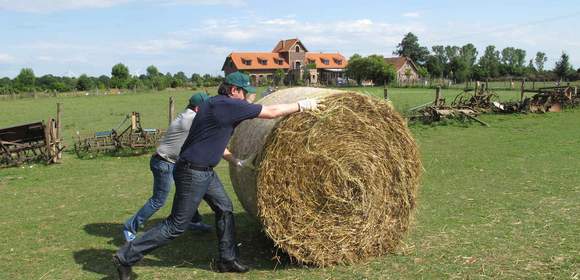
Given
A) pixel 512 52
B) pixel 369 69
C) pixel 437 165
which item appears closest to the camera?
pixel 437 165

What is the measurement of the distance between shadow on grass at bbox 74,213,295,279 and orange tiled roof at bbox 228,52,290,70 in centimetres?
8700

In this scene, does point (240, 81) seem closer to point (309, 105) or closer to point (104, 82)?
point (309, 105)

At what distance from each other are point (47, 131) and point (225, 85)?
34.1ft

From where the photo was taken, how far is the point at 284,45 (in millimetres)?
99938

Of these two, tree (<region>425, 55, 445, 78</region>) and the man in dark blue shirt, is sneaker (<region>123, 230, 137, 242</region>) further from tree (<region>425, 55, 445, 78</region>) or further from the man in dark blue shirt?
tree (<region>425, 55, 445, 78</region>)

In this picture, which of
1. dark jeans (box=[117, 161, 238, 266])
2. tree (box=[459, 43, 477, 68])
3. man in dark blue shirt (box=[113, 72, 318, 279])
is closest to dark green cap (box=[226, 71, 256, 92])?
man in dark blue shirt (box=[113, 72, 318, 279])

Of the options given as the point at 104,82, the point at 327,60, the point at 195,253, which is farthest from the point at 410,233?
the point at 327,60

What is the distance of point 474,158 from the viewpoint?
42.9 ft

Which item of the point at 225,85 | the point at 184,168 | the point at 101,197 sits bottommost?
the point at 101,197

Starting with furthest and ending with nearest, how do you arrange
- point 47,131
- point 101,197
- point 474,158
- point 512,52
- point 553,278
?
1. point 512,52
2. point 47,131
3. point 474,158
4. point 101,197
5. point 553,278

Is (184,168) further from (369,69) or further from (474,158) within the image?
(369,69)

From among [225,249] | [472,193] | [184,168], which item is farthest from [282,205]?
[472,193]

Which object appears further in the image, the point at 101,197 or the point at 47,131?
the point at 47,131

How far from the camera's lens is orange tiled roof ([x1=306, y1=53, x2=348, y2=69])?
98938 millimetres
